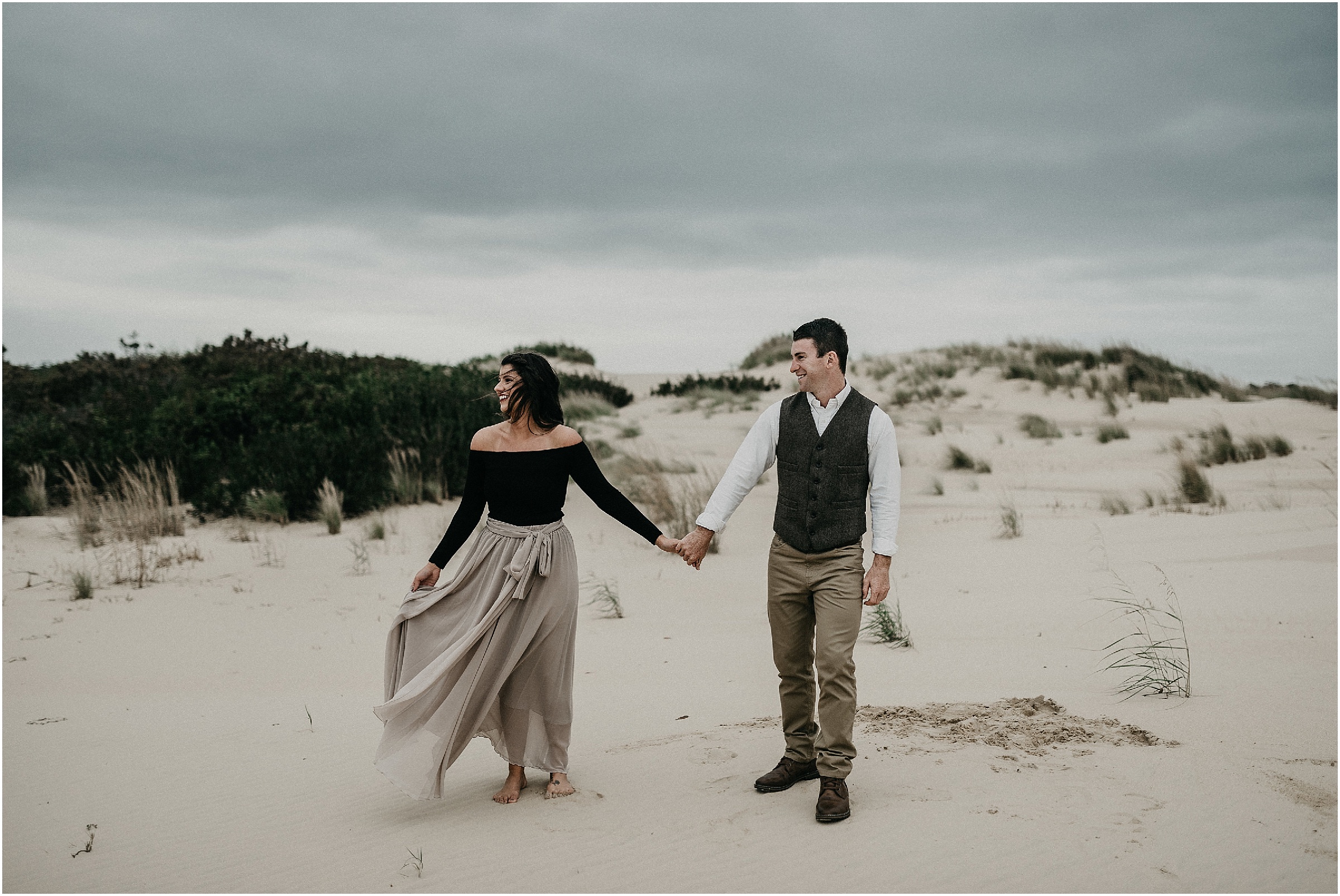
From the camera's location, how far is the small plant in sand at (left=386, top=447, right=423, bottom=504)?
1337 cm

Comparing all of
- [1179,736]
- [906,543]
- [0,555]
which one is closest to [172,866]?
[1179,736]

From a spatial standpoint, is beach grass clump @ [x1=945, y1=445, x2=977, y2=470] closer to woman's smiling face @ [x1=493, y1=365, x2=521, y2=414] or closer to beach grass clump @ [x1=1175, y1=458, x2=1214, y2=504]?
beach grass clump @ [x1=1175, y1=458, x2=1214, y2=504]

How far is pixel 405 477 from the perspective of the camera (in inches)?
527

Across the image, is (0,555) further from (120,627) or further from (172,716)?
(172,716)

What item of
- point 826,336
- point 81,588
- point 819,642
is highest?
point 826,336

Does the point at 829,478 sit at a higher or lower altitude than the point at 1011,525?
higher

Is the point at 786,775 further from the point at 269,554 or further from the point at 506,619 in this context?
the point at 269,554

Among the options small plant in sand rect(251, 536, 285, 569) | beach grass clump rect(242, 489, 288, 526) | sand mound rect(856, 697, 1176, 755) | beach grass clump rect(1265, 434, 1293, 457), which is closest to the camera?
sand mound rect(856, 697, 1176, 755)

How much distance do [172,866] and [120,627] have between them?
5.33m

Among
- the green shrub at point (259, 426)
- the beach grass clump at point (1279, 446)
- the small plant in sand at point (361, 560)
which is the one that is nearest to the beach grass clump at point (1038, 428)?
the beach grass clump at point (1279, 446)

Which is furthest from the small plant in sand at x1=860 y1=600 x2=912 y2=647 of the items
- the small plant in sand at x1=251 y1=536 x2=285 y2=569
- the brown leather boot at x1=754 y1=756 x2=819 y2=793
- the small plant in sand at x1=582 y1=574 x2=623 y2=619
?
the small plant in sand at x1=251 y1=536 x2=285 y2=569

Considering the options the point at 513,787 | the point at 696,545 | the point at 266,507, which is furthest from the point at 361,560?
the point at 696,545

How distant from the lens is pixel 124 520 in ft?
40.4

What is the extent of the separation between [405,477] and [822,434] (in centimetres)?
991
